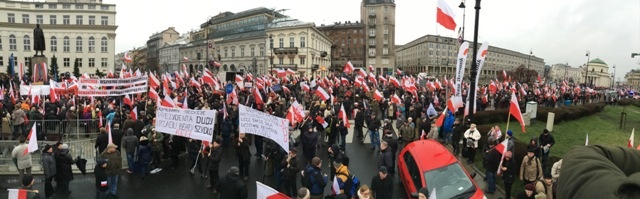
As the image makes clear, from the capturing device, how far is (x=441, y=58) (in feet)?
454

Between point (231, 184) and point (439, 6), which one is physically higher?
point (439, 6)

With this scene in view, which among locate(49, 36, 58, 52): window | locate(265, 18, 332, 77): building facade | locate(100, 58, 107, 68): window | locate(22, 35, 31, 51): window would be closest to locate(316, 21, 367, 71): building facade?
locate(265, 18, 332, 77): building facade

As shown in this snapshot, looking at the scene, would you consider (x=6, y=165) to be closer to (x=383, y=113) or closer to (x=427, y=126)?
(x=427, y=126)

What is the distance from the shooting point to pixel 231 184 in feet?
27.3

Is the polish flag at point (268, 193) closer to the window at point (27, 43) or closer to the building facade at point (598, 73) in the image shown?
the window at point (27, 43)

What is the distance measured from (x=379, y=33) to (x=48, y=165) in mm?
100771

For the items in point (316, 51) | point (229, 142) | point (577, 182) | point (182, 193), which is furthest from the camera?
point (316, 51)

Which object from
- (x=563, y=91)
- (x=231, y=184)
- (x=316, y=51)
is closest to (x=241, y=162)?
(x=231, y=184)

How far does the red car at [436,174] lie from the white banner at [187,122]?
5.43m

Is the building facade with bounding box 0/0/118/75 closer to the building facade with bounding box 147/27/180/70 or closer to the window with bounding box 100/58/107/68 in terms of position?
the window with bounding box 100/58/107/68

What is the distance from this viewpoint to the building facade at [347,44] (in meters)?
107

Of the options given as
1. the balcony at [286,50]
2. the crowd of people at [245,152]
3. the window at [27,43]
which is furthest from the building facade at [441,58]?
the crowd of people at [245,152]

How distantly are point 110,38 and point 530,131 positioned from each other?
76670 millimetres

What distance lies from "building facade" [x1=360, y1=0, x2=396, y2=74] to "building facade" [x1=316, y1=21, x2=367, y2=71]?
1609mm
